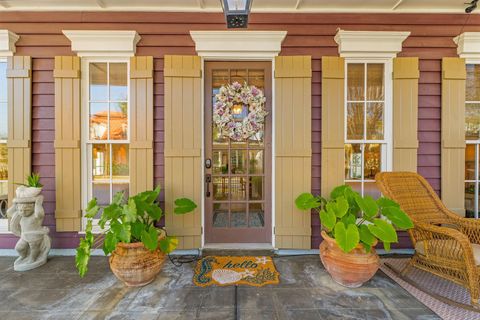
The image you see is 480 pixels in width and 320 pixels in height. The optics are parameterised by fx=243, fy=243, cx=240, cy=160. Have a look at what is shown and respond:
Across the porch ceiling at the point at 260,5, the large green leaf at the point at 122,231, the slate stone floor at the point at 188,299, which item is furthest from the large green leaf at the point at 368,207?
the porch ceiling at the point at 260,5

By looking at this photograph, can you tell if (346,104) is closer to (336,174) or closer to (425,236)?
(336,174)

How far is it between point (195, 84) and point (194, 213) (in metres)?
1.49

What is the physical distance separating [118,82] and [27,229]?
1.84 meters

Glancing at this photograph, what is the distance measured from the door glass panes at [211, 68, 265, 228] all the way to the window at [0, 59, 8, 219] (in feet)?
8.06

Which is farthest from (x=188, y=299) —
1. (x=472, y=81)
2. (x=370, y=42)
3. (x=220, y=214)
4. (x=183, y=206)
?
(x=472, y=81)

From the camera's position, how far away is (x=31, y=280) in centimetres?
232

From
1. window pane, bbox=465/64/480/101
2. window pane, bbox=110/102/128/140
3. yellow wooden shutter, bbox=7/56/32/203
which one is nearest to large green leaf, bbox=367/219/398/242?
window pane, bbox=465/64/480/101

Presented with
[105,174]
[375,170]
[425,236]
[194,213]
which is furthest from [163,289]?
[375,170]

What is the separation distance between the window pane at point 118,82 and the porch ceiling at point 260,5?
65 centimetres

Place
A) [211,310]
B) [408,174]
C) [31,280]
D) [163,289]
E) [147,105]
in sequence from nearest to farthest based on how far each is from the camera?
[211,310]
[163,289]
[31,280]
[408,174]
[147,105]

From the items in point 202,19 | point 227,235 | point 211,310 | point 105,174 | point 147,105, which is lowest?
point 211,310

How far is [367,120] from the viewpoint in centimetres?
293

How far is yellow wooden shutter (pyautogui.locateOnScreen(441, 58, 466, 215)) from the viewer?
282cm

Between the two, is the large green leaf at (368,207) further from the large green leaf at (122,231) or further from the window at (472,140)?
the large green leaf at (122,231)
